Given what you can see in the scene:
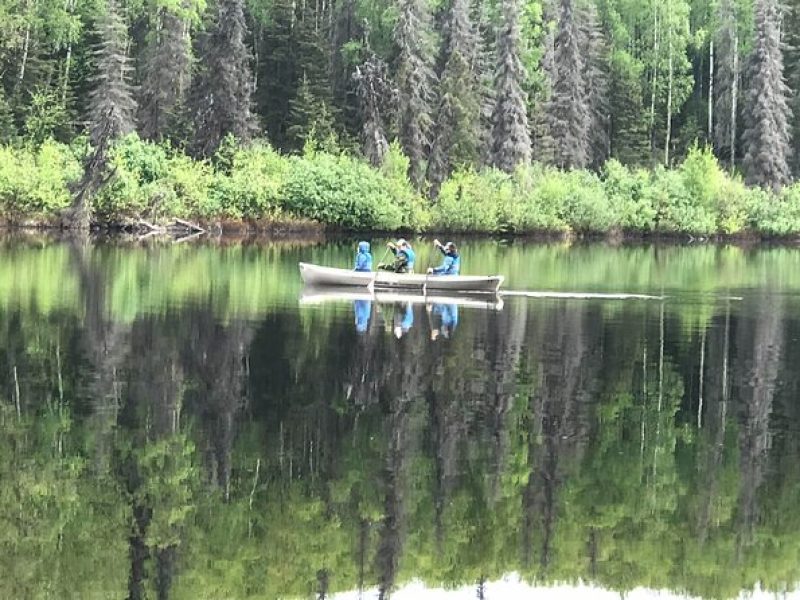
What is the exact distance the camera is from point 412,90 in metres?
70.7

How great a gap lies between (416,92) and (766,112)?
19834mm

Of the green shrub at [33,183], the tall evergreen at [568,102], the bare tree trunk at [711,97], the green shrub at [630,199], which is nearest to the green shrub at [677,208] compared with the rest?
the green shrub at [630,199]

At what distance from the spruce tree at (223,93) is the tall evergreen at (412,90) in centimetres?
842

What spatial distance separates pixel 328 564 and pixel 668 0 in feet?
260

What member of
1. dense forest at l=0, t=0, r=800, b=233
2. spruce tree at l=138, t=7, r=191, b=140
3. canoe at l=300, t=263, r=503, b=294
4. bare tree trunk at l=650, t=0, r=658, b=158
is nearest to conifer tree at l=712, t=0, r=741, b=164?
dense forest at l=0, t=0, r=800, b=233

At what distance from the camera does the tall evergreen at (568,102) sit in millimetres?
76188

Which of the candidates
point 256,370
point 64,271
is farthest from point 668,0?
point 256,370

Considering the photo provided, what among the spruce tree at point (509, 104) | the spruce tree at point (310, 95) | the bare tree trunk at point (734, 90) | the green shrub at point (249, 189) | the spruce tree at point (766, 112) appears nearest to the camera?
the green shrub at point (249, 189)

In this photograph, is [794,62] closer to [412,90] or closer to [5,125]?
[412,90]

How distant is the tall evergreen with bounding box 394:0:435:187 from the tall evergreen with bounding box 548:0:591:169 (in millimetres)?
8693

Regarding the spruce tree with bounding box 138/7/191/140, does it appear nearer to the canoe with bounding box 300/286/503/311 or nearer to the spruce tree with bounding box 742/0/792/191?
the spruce tree with bounding box 742/0/792/191

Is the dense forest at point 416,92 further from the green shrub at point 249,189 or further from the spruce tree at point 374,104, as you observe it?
the green shrub at point 249,189

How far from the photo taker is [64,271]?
34.5m

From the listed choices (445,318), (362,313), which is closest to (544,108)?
(362,313)
